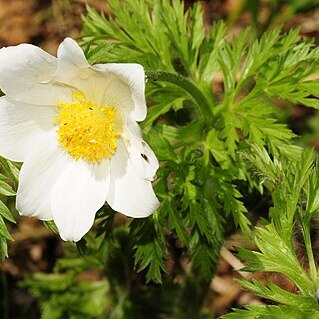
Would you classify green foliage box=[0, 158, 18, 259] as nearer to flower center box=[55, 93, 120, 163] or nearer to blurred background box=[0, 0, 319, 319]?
flower center box=[55, 93, 120, 163]

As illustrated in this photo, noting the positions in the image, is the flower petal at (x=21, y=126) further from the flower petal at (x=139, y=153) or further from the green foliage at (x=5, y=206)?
the flower petal at (x=139, y=153)

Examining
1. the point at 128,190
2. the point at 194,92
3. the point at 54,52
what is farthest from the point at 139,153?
the point at 54,52

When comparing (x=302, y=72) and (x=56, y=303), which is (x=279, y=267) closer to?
(x=302, y=72)

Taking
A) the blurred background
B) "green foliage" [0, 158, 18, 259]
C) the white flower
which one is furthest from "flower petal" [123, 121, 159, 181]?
the blurred background

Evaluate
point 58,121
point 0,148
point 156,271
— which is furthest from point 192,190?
point 0,148

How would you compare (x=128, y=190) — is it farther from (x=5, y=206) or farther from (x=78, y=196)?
(x=5, y=206)

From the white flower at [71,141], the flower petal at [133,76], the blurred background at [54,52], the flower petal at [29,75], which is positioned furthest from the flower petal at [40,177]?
the blurred background at [54,52]
